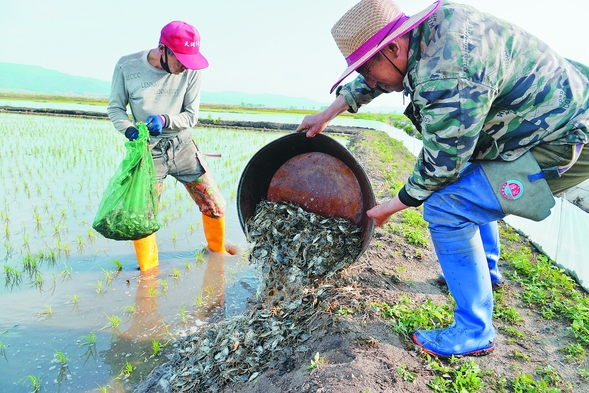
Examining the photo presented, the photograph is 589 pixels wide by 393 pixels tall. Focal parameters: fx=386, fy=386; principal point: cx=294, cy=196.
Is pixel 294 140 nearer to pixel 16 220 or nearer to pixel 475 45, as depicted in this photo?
pixel 475 45

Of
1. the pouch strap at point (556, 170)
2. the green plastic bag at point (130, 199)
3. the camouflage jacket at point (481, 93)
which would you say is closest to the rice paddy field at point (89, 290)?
the green plastic bag at point (130, 199)

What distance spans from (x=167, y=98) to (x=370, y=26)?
2254 mm

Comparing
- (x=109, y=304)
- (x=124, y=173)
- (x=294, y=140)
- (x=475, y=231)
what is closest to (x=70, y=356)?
(x=109, y=304)

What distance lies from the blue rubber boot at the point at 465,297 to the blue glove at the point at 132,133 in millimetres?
2267

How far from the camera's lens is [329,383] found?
162cm

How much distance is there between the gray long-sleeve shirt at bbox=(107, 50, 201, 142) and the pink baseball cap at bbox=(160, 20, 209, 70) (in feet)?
1.06

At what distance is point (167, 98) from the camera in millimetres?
3285

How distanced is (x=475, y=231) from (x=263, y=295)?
160 centimetres

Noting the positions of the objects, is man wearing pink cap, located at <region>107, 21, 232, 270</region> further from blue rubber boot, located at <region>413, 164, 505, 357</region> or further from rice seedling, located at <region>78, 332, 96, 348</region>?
blue rubber boot, located at <region>413, 164, 505, 357</region>

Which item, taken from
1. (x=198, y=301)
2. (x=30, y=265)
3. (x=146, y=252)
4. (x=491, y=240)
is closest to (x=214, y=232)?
(x=146, y=252)

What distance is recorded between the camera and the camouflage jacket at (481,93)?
143 centimetres

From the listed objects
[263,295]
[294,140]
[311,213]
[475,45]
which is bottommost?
[263,295]

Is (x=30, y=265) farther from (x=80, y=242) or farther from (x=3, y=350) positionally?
(x=3, y=350)

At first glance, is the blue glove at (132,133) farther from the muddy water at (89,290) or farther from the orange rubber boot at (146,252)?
the muddy water at (89,290)
